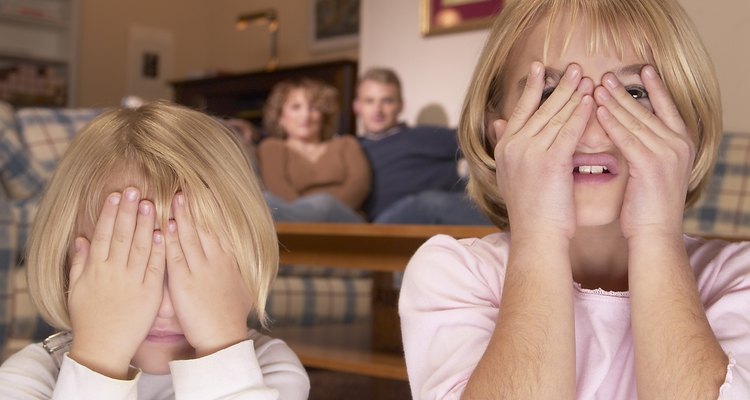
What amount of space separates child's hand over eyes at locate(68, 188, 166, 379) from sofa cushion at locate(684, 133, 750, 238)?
2028 mm

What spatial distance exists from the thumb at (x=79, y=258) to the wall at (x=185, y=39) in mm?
4671

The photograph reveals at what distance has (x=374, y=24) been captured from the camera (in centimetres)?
395

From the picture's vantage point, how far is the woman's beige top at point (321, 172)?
3449 millimetres

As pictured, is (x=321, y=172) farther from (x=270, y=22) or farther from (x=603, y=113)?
(x=603, y=113)

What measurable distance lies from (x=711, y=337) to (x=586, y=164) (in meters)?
0.21

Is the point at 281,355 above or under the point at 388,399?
above

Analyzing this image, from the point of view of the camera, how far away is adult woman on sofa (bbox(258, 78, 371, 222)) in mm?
3463

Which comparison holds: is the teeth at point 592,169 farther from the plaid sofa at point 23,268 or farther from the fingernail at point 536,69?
the plaid sofa at point 23,268

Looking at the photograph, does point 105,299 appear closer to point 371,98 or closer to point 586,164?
point 586,164

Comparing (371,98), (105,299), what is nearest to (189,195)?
(105,299)

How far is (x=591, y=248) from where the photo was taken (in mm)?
950

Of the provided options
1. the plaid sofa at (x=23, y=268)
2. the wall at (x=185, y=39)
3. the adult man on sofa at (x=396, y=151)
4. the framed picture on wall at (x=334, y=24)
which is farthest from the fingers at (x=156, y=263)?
the wall at (x=185, y=39)

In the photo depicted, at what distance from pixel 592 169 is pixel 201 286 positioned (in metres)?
0.40

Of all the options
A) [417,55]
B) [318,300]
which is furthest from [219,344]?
[417,55]
